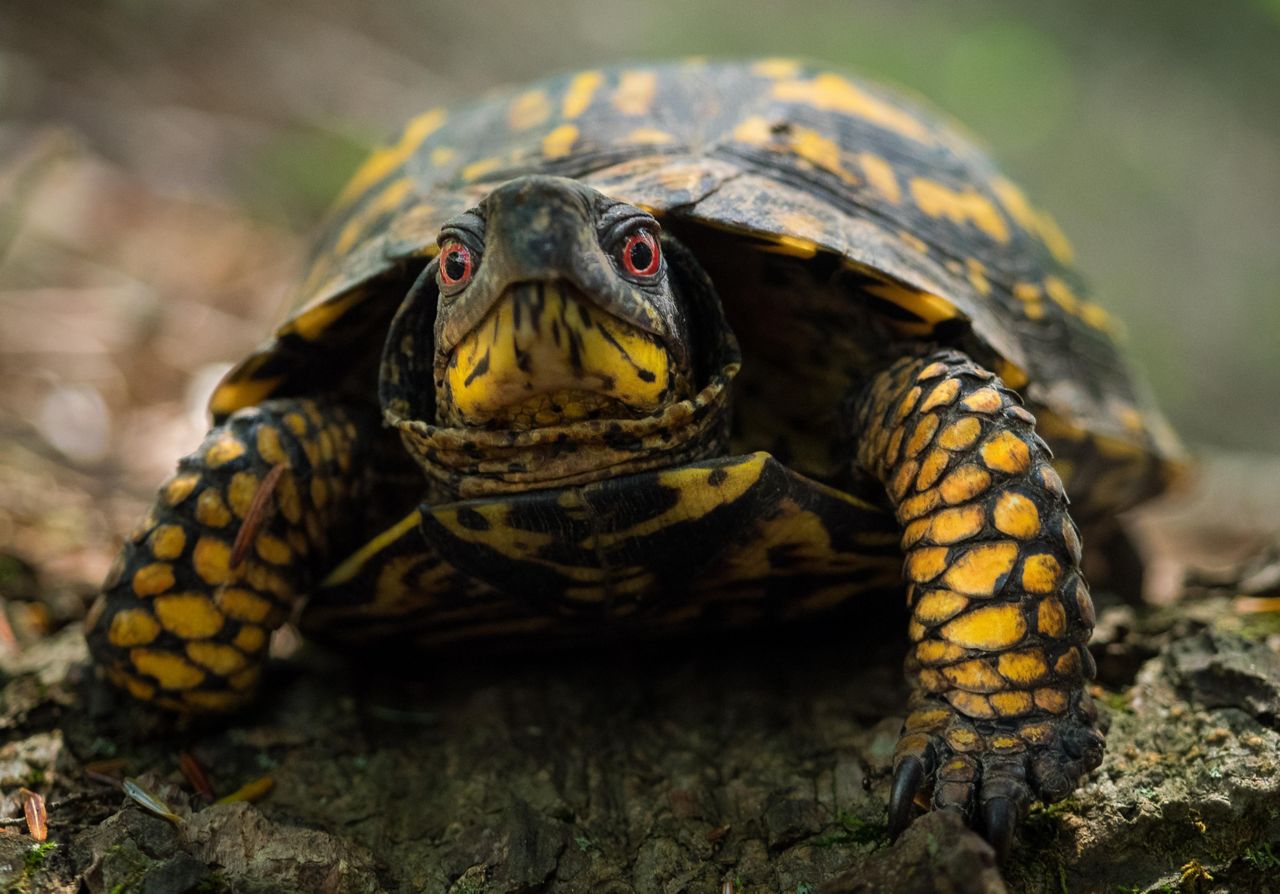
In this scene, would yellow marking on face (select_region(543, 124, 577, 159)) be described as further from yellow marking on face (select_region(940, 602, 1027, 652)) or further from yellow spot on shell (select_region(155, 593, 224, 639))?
yellow marking on face (select_region(940, 602, 1027, 652))

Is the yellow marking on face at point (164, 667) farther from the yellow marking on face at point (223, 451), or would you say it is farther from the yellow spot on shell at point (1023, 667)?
the yellow spot on shell at point (1023, 667)

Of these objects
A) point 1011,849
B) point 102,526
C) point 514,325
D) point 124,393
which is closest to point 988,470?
point 1011,849

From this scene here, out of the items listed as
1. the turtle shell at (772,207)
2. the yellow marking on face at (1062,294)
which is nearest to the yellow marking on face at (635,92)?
the turtle shell at (772,207)

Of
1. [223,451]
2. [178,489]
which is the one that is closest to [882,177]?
[223,451]

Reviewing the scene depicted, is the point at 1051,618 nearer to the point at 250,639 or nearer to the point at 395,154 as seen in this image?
the point at 250,639

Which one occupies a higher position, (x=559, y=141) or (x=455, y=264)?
(x=559, y=141)

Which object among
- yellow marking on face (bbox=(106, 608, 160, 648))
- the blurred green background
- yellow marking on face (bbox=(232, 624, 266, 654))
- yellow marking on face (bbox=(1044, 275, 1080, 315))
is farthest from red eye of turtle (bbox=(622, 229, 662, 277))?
the blurred green background

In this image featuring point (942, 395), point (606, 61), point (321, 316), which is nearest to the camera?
point (942, 395)
